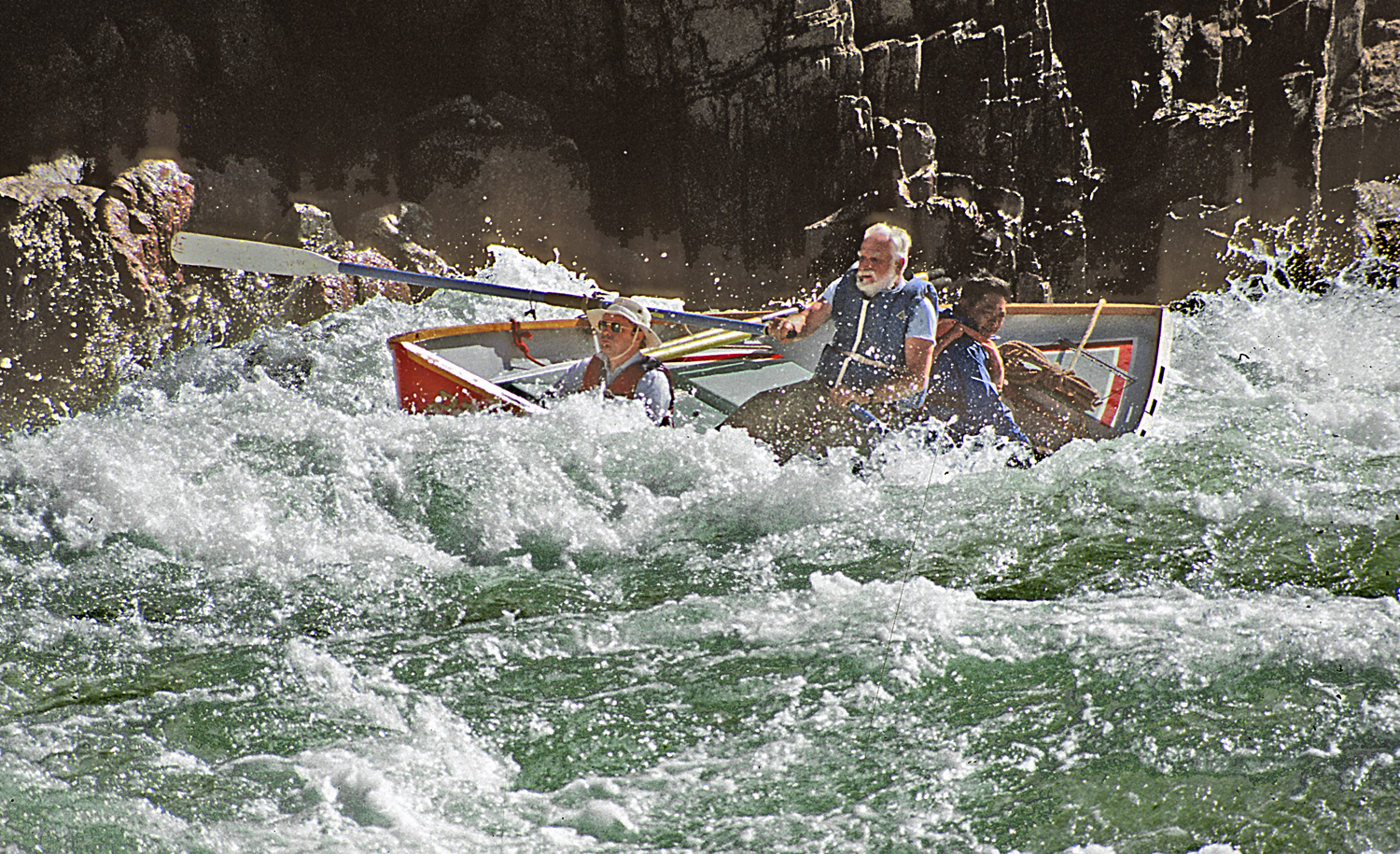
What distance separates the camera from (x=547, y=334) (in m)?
4.72

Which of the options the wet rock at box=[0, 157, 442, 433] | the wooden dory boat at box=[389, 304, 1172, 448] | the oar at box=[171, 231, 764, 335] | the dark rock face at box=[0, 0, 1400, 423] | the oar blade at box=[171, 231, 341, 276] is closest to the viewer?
the wooden dory boat at box=[389, 304, 1172, 448]

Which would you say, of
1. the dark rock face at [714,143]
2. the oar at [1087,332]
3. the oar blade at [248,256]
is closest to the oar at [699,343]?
the oar at [1087,332]

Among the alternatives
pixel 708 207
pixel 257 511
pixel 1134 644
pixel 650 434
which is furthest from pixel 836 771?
pixel 708 207

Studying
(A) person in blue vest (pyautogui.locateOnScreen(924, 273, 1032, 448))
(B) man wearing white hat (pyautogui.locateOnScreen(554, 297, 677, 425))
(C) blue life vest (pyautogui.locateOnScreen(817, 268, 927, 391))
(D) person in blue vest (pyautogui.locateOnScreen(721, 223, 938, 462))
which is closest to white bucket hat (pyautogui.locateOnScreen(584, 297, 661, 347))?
(B) man wearing white hat (pyautogui.locateOnScreen(554, 297, 677, 425))

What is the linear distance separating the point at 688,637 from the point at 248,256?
10.2ft

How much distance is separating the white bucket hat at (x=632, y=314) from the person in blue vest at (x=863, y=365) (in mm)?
565

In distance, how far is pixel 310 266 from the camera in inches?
183

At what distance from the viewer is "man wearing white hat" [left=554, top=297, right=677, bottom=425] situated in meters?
4.06

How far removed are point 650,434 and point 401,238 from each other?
3322mm


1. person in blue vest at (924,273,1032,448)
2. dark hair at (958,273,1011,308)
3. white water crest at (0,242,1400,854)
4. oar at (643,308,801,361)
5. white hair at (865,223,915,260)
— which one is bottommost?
white water crest at (0,242,1400,854)

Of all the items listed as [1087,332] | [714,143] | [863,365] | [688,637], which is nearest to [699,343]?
[863,365]

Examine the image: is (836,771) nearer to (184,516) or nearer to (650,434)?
(650,434)

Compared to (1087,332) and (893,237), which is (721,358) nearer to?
(893,237)

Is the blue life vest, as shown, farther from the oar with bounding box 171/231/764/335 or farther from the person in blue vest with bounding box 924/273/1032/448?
the oar with bounding box 171/231/764/335
